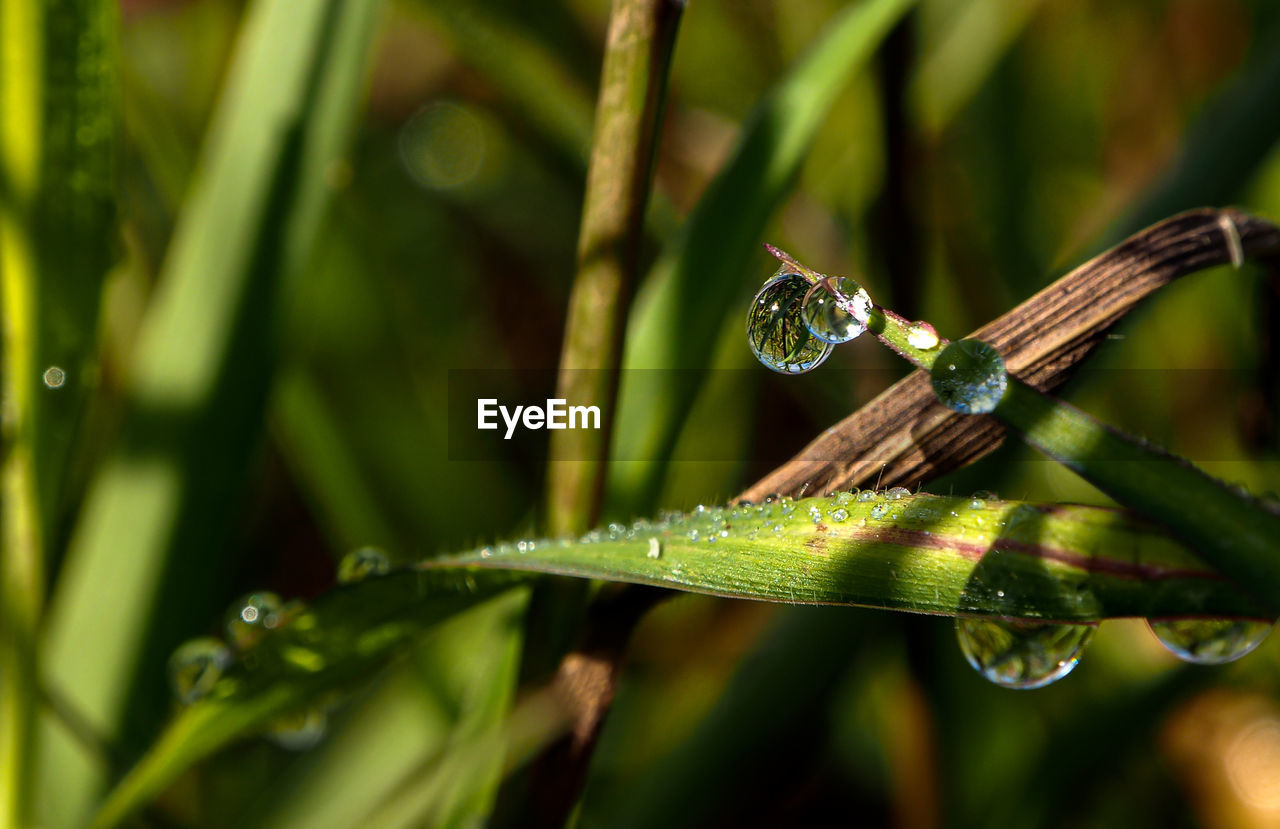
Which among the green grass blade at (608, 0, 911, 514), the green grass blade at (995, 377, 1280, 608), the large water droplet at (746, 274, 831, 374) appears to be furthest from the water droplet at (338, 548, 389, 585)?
the green grass blade at (995, 377, 1280, 608)

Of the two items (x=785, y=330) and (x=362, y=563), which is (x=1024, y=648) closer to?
(x=785, y=330)

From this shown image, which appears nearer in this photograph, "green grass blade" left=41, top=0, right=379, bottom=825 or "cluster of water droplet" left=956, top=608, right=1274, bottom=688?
"cluster of water droplet" left=956, top=608, right=1274, bottom=688

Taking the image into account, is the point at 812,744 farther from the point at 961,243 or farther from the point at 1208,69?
the point at 1208,69

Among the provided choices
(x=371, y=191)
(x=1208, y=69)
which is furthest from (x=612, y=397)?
(x=1208, y=69)

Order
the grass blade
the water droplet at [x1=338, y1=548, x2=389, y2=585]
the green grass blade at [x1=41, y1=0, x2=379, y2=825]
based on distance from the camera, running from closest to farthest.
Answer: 1. the grass blade
2. the water droplet at [x1=338, y1=548, x2=389, y2=585]
3. the green grass blade at [x1=41, y1=0, x2=379, y2=825]

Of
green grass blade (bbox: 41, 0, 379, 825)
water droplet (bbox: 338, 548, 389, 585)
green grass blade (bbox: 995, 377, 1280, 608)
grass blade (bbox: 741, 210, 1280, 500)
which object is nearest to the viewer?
green grass blade (bbox: 995, 377, 1280, 608)

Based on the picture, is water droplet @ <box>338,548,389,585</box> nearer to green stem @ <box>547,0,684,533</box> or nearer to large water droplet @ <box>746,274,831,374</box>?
green stem @ <box>547,0,684,533</box>

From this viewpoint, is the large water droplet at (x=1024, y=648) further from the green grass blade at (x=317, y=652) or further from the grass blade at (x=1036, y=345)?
the green grass blade at (x=317, y=652)
